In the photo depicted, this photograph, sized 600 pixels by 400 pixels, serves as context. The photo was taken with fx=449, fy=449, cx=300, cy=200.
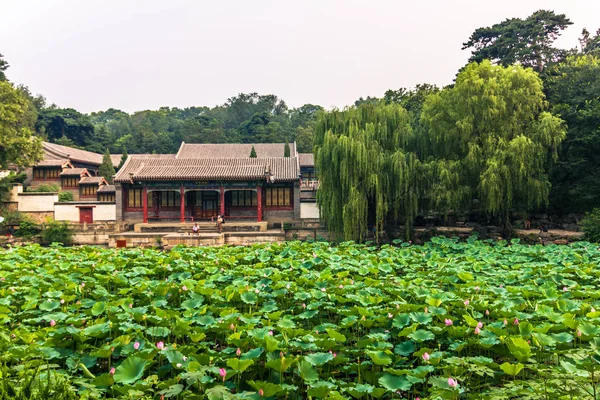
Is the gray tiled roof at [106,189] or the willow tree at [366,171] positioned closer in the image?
the willow tree at [366,171]

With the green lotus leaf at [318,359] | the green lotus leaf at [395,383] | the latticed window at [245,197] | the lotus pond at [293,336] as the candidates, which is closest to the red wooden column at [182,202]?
the latticed window at [245,197]

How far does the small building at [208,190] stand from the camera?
64.0 ft

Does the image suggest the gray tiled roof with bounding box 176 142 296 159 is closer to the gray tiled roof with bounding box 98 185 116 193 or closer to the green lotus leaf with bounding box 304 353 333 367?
the gray tiled roof with bounding box 98 185 116 193

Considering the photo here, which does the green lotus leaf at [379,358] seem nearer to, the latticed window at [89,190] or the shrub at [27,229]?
the shrub at [27,229]

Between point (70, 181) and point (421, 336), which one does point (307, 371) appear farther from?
point (70, 181)

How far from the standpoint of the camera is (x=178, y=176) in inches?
757

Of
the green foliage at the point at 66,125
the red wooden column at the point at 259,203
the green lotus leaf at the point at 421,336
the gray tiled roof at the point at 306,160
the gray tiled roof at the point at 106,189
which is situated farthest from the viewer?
the green foliage at the point at 66,125

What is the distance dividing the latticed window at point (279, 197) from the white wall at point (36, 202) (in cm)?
996

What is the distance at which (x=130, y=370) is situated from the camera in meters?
3.46

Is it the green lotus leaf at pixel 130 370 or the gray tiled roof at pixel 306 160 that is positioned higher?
the gray tiled roof at pixel 306 160

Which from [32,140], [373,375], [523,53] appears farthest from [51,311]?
[523,53]

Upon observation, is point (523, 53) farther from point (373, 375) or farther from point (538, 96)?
point (373, 375)

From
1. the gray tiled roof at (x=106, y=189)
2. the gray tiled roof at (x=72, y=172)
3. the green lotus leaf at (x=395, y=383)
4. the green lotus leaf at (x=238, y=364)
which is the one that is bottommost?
the green lotus leaf at (x=395, y=383)

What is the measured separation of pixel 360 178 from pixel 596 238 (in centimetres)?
760
